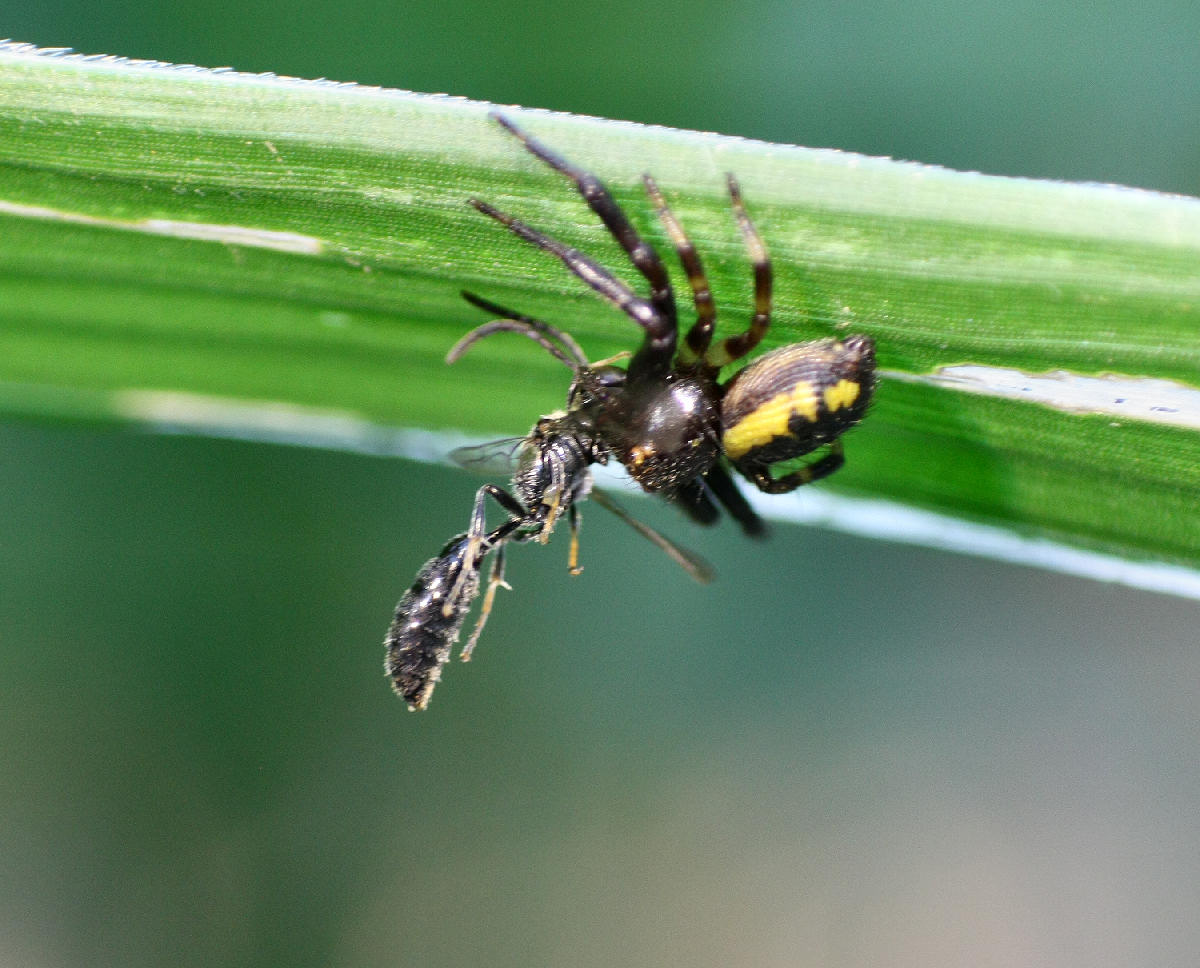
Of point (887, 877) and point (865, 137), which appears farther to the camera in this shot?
point (887, 877)

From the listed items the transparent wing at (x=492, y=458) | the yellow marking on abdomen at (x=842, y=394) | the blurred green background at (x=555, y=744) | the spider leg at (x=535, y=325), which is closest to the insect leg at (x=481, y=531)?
the transparent wing at (x=492, y=458)

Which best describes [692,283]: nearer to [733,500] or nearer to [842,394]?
[842,394]

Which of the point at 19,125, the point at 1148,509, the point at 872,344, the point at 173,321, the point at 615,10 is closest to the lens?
the point at 19,125

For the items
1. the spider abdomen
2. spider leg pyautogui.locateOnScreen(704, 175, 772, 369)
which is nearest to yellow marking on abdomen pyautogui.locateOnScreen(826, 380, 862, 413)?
the spider abdomen

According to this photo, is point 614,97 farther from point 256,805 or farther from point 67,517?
point 256,805

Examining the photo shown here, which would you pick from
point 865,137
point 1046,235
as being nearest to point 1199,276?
point 1046,235

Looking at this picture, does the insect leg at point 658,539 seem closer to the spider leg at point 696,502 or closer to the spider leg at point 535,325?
the spider leg at point 696,502
